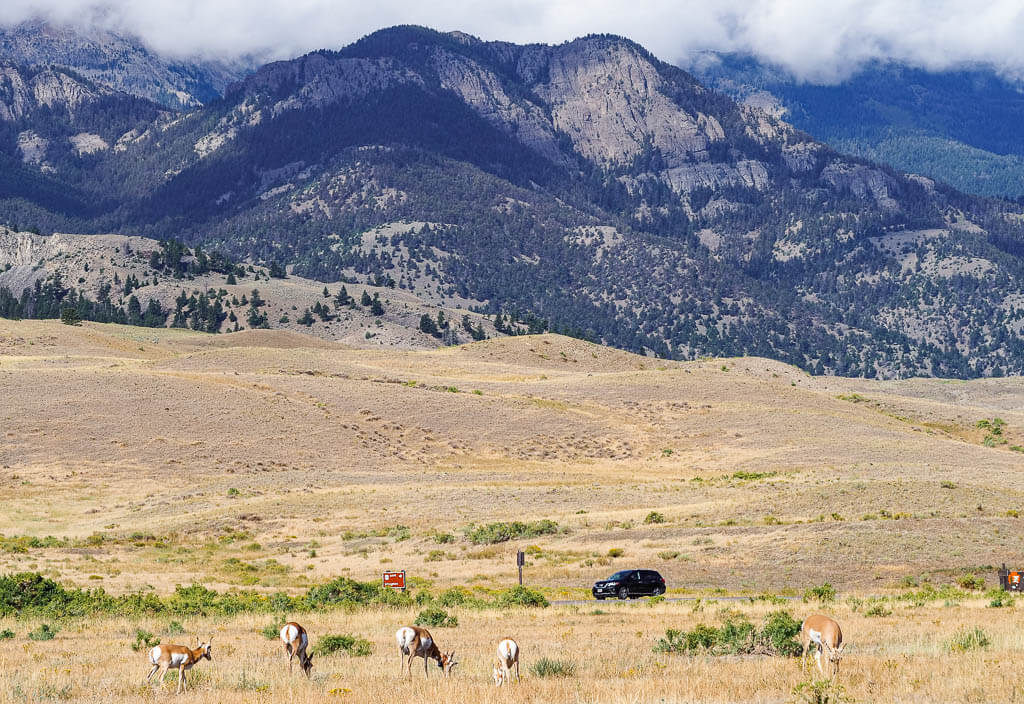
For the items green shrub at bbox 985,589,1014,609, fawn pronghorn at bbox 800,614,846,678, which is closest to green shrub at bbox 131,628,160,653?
fawn pronghorn at bbox 800,614,846,678

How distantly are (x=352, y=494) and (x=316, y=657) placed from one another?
175ft

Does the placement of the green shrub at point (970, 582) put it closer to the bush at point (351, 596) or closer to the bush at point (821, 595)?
the bush at point (821, 595)

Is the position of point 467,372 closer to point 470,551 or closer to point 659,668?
point 470,551

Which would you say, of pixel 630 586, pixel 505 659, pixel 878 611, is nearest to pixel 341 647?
pixel 505 659

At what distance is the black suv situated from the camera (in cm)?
4272

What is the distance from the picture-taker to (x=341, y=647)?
27.4 metres

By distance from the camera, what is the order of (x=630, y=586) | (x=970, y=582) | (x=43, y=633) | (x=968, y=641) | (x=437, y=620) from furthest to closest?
(x=970, y=582)
(x=630, y=586)
(x=437, y=620)
(x=43, y=633)
(x=968, y=641)

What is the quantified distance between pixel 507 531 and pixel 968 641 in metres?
36.3

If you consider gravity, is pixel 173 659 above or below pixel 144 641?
above

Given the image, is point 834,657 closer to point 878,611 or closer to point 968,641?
point 968,641

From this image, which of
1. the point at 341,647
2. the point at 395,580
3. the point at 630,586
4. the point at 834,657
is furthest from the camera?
the point at 395,580

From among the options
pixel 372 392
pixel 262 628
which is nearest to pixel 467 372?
pixel 372 392

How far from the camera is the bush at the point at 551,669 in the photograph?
2298cm

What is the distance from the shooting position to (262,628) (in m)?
32.5
